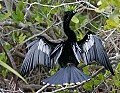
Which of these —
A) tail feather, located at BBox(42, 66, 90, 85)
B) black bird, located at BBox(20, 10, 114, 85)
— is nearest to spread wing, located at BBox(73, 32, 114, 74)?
black bird, located at BBox(20, 10, 114, 85)

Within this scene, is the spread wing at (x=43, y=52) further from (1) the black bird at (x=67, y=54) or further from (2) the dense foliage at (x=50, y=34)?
(2) the dense foliage at (x=50, y=34)

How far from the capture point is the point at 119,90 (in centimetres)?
244

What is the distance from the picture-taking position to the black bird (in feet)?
8.05

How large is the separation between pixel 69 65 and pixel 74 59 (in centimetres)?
7

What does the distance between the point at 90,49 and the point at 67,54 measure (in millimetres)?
233

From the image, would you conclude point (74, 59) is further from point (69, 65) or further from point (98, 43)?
point (98, 43)

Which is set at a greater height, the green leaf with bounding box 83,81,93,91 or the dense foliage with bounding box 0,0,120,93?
the dense foliage with bounding box 0,0,120,93

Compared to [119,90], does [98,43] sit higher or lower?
higher

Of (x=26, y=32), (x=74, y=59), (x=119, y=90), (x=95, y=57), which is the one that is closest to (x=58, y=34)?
(x=26, y=32)

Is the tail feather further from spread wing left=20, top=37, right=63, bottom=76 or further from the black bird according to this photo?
spread wing left=20, top=37, right=63, bottom=76

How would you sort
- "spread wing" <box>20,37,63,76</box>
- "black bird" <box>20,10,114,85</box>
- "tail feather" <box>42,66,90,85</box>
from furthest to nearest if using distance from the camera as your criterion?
"spread wing" <box>20,37,63,76</box> < "black bird" <box>20,10,114,85</box> < "tail feather" <box>42,66,90,85</box>

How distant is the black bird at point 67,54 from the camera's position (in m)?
2.45

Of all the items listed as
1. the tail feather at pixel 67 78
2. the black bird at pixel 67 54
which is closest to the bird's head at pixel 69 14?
the black bird at pixel 67 54

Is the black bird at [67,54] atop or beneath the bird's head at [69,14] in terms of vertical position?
beneath
